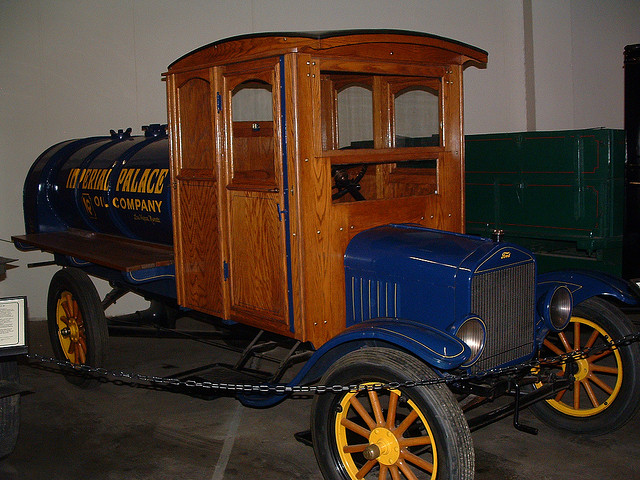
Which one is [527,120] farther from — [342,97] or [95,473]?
[95,473]

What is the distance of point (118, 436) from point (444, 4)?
6.06 meters

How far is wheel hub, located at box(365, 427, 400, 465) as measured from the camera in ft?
10.3

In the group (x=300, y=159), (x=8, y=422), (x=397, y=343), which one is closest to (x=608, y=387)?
(x=397, y=343)

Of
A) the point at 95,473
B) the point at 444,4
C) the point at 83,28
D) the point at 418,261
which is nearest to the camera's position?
the point at 418,261

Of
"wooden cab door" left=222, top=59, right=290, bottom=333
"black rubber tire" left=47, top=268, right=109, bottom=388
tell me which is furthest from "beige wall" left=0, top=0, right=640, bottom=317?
"wooden cab door" left=222, top=59, right=290, bottom=333

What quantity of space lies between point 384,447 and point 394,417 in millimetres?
137

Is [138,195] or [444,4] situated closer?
[138,195]

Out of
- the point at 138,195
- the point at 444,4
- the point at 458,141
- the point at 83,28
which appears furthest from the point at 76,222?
the point at 444,4

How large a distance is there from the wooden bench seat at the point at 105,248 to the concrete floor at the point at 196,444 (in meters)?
0.99

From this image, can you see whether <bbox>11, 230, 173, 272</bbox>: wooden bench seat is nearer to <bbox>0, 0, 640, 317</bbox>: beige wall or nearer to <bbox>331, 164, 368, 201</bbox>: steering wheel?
<bbox>331, 164, 368, 201</bbox>: steering wheel

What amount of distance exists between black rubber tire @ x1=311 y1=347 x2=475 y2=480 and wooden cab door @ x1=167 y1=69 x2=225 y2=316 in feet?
3.82

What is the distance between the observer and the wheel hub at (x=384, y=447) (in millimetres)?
3133

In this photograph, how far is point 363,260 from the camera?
3.59 meters

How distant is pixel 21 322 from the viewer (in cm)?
343
